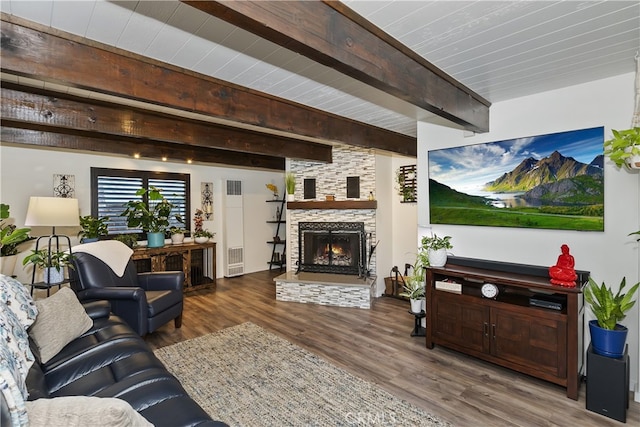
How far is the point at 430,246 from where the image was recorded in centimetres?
323

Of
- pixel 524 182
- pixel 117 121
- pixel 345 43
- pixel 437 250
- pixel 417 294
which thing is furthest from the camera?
pixel 417 294

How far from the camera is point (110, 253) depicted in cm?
353

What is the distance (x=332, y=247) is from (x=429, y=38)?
12.4 ft

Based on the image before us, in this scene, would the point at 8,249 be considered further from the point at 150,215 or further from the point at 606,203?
the point at 606,203

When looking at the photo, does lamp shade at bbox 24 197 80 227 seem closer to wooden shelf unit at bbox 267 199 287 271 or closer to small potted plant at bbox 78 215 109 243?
small potted plant at bbox 78 215 109 243

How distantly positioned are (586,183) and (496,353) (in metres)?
1.62

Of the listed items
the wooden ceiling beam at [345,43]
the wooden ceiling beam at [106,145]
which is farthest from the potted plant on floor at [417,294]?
the wooden ceiling beam at [106,145]

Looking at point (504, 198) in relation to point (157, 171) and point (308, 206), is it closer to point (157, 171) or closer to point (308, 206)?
point (308, 206)

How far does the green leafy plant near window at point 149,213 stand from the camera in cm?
495

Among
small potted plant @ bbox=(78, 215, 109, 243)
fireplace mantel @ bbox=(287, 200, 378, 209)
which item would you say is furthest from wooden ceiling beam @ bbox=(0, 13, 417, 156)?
small potted plant @ bbox=(78, 215, 109, 243)

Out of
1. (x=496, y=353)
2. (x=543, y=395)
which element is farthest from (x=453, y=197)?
(x=543, y=395)

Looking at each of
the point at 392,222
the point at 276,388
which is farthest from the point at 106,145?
A: the point at 392,222

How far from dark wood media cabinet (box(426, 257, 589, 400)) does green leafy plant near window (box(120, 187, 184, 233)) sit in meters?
4.34

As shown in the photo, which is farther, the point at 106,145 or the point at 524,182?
the point at 106,145
